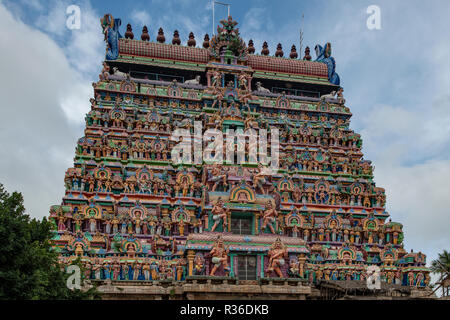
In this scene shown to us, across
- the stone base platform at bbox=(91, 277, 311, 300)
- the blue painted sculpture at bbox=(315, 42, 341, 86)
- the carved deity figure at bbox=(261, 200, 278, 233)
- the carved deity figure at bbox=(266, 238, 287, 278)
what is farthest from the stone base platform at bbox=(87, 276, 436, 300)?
the blue painted sculpture at bbox=(315, 42, 341, 86)

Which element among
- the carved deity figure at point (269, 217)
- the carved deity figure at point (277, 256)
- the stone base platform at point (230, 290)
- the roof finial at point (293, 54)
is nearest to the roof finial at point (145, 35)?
the roof finial at point (293, 54)

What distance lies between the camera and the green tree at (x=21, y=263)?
78.4 ft

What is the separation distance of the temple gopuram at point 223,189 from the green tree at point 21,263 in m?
7.58

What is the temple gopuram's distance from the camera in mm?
39156

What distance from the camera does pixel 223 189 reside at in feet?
152

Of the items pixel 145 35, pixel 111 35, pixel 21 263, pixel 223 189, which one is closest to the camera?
pixel 21 263

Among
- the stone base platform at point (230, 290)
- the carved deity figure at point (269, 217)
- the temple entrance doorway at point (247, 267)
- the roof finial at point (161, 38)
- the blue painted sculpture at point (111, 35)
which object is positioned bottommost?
the stone base platform at point (230, 290)

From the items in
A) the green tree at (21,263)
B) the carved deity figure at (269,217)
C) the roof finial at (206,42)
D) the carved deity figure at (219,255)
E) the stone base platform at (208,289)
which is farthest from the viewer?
the roof finial at (206,42)

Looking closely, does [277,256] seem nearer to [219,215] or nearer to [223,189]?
[219,215]

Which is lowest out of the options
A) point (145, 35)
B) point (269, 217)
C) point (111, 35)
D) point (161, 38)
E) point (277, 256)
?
point (277, 256)

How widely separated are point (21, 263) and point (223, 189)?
77.5 feet

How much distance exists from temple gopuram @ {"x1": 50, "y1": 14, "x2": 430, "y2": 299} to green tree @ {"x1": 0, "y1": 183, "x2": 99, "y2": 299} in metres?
7.58

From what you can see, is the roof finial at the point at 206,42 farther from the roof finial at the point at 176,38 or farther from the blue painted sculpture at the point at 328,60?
the blue painted sculpture at the point at 328,60

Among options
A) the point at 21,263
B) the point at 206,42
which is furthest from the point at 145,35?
the point at 21,263
